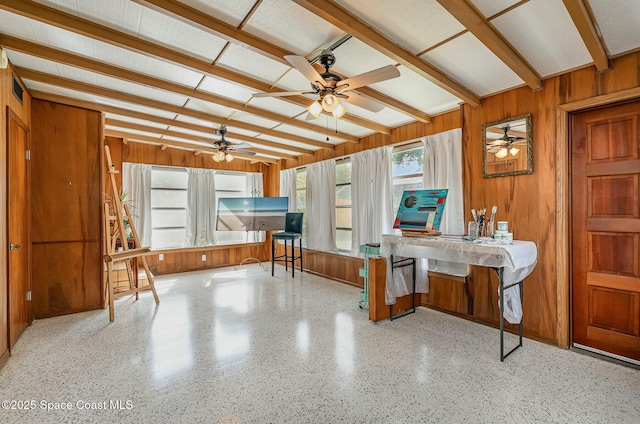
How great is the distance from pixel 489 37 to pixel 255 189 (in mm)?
6076

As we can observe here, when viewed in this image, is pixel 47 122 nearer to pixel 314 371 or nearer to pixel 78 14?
pixel 78 14

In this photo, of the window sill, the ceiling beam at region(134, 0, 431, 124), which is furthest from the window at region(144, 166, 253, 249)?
the ceiling beam at region(134, 0, 431, 124)

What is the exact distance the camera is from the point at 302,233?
6355mm

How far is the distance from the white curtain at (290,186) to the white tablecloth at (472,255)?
11.7ft

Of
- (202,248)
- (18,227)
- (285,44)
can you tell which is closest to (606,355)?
Answer: (285,44)

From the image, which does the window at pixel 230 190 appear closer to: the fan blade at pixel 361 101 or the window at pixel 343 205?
the window at pixel 343 205

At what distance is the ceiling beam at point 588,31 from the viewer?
1.81 metres

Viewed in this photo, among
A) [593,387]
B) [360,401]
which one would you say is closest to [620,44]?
[593,387]

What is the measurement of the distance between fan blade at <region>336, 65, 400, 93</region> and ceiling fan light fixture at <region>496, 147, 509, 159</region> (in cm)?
176

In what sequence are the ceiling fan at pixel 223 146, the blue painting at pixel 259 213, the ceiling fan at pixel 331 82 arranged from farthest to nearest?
the blue painting at pixel 259 213 < the ceiling fan at pixel 223 146 < the ceiling fan at pixel 331 82

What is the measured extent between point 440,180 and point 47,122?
5.04 metres

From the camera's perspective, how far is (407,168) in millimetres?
4516

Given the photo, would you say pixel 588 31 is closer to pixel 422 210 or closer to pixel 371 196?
pixel 422 210

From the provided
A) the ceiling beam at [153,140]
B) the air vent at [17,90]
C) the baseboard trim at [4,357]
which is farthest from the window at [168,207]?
the baseboard trim at [4,357]
